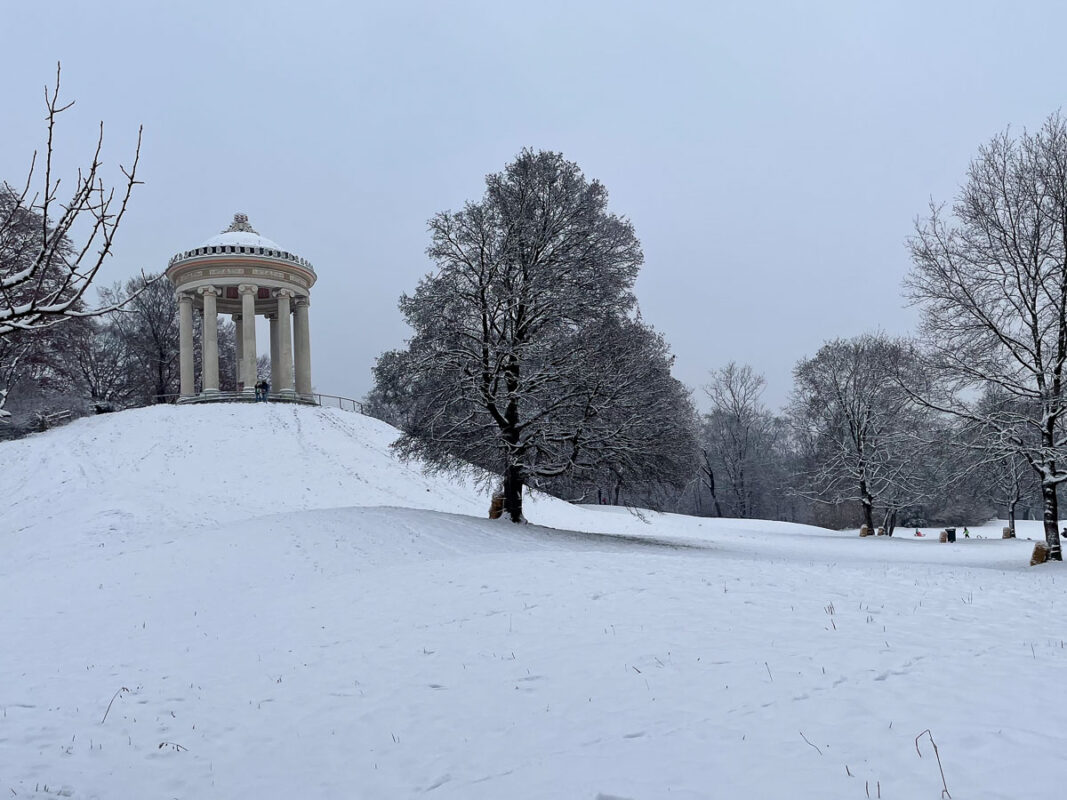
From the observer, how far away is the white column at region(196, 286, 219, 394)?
1299 inches

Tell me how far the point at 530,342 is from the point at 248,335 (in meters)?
22.3

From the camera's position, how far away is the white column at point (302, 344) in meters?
36.4

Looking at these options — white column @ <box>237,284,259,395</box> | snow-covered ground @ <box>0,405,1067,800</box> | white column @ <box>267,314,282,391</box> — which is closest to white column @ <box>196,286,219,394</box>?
white column @ <box>237,284,259,395</box>

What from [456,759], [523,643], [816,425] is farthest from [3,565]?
[816,425]

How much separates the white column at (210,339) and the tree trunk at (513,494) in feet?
68.6

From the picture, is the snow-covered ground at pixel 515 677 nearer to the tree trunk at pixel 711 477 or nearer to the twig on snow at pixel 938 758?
the twig on snow at pixel 938 758

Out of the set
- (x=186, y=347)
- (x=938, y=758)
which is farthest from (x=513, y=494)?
(x=186, y=347)

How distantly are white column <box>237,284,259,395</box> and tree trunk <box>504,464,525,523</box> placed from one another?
2025 cm

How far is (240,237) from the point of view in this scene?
117ft

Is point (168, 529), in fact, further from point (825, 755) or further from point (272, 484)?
point (825, 755)

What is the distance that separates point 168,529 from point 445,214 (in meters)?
10.3

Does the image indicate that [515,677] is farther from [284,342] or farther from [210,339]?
[284,342]

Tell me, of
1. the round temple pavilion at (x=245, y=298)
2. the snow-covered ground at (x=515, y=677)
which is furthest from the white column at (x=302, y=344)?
the snow-covered ground at (x=515, y=677)

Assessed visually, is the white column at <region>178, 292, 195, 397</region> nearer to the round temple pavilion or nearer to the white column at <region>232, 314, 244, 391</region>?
the round temple pavilion
